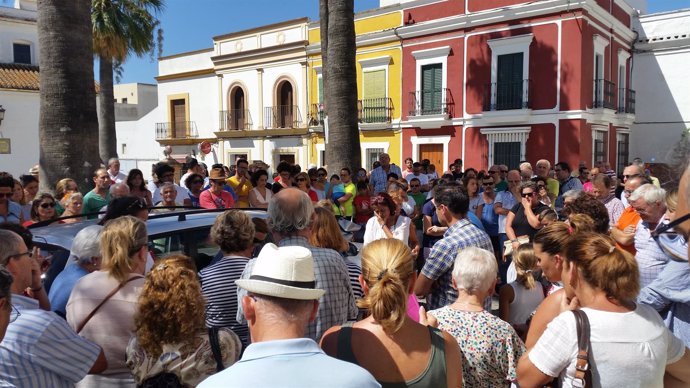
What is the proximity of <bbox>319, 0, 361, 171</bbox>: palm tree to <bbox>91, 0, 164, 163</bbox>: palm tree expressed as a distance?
10729 millimetres

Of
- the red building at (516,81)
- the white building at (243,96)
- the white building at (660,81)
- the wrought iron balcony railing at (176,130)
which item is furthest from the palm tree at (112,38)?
the white building at (660,81)

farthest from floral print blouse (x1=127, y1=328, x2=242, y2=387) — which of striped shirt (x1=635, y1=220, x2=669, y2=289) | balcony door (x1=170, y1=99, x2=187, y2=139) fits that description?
balcony door (x1=170, y1=99, x2=187, y2=139)

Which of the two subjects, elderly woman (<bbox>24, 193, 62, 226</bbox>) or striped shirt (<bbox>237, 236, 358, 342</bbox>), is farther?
elderly woman (<bbox>24, 193, 62, 226</bbox>)

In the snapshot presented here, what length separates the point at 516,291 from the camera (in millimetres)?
3727

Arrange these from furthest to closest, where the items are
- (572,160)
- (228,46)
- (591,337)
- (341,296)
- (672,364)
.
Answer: (228,46) → (572,160) → (341,296) → (672,364) → (591,337)

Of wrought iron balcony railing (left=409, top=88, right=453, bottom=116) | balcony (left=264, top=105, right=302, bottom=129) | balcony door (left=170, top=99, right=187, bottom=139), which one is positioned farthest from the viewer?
balcony door (left=170, top=99, right=187, bottom=139)

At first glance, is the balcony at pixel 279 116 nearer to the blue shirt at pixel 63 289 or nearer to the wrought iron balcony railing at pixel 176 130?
the wrought iron balcony railing at pixel 176 130

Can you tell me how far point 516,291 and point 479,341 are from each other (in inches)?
51.8

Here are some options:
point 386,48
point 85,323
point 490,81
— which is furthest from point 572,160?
point 85,323

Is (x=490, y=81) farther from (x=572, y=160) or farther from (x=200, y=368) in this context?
(x=200, y=368)

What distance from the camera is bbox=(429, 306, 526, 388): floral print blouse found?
253cm

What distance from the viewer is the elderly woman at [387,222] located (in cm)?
561

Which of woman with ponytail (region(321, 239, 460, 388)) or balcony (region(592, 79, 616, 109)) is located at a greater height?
balcony (region(592, 79, 616, 109))

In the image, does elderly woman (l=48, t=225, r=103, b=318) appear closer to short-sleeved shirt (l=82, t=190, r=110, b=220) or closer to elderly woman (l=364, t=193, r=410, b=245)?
elderly woman (l=364, t=193, r=410, b=245)
